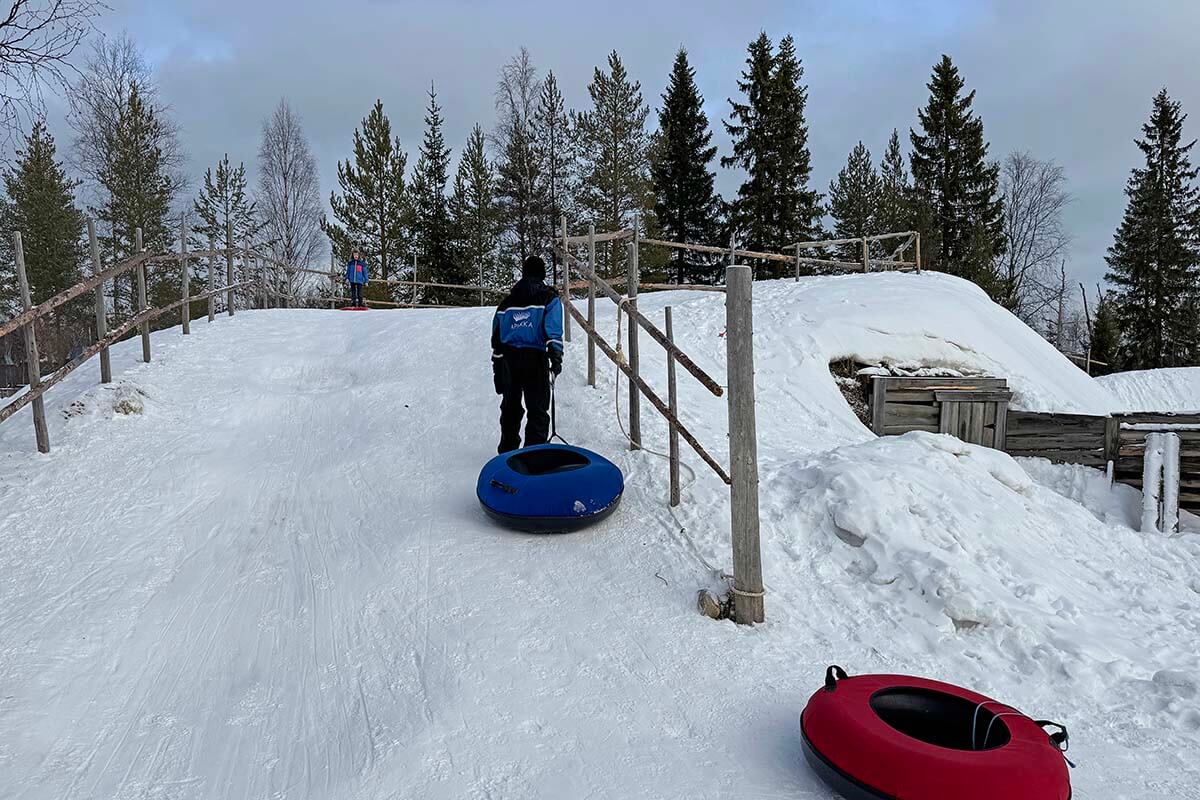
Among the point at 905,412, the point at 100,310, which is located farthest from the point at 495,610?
the point at 905,412

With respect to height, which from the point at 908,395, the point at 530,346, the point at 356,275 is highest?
the point at 356,275

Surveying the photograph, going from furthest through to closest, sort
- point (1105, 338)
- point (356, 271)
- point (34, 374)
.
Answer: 1. point (1105, 338)
2. point (356, 271)
3. point (34, 374)

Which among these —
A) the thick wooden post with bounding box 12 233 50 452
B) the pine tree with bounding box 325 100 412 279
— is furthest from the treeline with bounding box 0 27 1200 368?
the thick wooden post with bounding box 12 233 50 452

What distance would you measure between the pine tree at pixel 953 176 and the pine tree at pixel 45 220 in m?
33.3

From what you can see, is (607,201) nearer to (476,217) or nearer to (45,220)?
(476,217)

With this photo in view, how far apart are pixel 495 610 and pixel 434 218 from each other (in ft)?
80.1

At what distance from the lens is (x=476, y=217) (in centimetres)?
2580

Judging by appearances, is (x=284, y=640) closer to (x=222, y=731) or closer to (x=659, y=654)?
(x=222, y=731)

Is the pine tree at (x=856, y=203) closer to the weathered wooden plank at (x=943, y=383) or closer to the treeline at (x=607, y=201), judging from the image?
the treeline at (x=607, y=201)

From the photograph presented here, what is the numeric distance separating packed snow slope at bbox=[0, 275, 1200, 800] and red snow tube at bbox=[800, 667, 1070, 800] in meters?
0.26

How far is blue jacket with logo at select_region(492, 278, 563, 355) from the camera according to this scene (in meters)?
5.41

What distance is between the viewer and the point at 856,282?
13.4 meters

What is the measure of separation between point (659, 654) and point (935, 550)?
6.72ft

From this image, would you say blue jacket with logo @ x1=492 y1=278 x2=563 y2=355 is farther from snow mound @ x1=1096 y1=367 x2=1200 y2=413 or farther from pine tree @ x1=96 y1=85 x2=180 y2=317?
pine tree @ x1=96 y1=85 x2=180 y2=317
